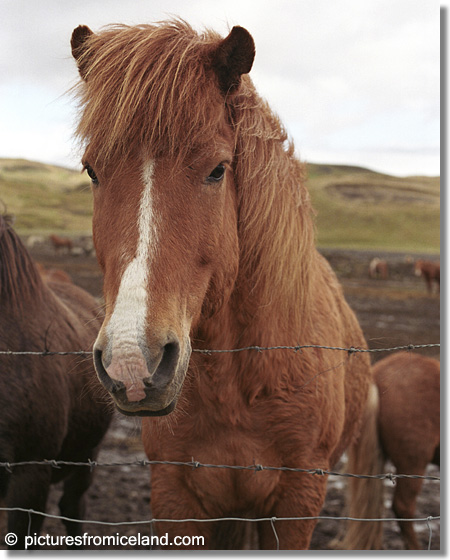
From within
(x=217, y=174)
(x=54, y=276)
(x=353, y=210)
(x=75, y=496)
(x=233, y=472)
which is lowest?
(x=75, y=496)

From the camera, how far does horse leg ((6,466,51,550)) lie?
A: 233 cm

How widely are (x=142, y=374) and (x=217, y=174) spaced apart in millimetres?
738

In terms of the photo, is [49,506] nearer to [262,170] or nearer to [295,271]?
[295,271]

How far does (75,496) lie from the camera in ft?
11.4

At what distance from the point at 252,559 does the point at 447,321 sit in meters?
1.43

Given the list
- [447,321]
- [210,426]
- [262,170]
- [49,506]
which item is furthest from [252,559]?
[49,506]

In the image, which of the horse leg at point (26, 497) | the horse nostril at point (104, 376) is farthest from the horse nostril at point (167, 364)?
the horse leg at point (26, 497)

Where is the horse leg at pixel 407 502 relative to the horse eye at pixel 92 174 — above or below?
below

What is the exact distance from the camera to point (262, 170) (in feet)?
6.37

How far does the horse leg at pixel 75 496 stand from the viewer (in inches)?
134

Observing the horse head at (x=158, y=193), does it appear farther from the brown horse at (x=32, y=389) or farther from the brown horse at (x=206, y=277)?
the brown horse at (x=32, y=389)

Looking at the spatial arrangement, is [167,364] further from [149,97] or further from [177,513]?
[177,513]

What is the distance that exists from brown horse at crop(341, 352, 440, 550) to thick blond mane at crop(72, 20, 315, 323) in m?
2.23

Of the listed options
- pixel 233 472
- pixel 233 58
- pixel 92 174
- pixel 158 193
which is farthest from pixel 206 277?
pixel 233 472
